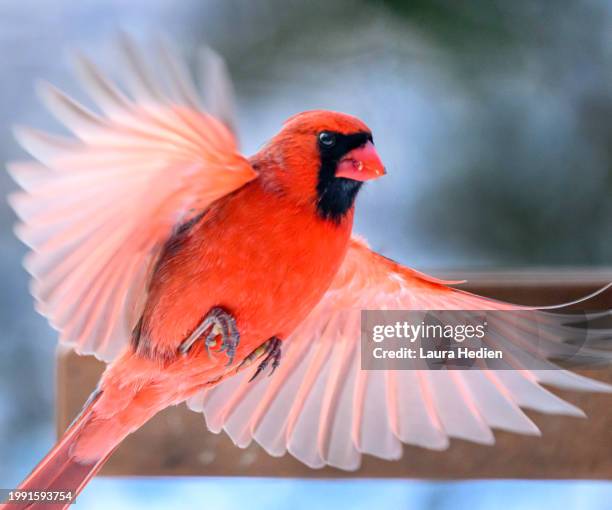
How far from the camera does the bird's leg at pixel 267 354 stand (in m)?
1.08

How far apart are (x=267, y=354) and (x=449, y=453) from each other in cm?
35

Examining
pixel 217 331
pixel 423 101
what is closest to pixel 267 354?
pixel 217 331

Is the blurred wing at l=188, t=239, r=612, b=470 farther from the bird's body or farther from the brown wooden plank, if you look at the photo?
the bird's body

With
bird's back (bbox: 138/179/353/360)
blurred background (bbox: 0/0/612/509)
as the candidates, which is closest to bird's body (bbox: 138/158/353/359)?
bird's back (bbox: 138/179/353/360)

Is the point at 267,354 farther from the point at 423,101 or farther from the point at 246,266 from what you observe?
the point at 423,101

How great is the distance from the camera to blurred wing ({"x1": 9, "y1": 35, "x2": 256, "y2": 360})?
2.88ft

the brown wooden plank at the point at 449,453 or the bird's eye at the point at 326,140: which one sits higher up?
the bird's eye at the point at 326,140

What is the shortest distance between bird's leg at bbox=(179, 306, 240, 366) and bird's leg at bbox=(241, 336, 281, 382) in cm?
7

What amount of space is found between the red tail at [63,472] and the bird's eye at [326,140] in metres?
0.54

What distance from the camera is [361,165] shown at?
96cm

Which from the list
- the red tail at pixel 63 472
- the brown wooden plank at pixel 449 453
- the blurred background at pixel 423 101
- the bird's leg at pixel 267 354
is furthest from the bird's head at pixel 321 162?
the red tail at pixel 63 472

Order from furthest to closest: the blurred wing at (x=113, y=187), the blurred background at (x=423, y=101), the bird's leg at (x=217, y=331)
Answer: the blurred background at (x=423, y=101), the bird's leg at (x=217, y=331), the blurred wing at (x=113, y=187)

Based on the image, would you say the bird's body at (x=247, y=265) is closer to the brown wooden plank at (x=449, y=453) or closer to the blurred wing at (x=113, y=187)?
the blurred wing at (x=113, y=187)

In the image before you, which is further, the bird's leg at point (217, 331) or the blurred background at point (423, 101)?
the blurred background at point (423, 101)
